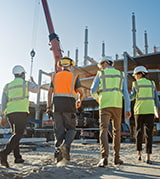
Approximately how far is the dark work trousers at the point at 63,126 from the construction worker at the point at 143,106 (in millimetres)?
1295

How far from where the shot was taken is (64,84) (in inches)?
151

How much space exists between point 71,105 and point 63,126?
0.38m

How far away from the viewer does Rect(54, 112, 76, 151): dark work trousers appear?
3676 mm

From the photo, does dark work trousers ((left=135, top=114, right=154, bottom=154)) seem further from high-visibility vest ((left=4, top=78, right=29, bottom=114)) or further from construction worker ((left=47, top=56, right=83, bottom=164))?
high-visibility vest ((left=4, top=78, right=29, bottom=114))

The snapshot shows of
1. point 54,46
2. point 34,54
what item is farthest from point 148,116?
point 34,54

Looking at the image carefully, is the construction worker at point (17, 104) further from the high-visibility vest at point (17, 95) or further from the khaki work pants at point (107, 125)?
the khaki work pants at point (107, 125)

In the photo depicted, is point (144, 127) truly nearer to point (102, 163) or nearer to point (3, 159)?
point (102, 163)

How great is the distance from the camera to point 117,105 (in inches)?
143

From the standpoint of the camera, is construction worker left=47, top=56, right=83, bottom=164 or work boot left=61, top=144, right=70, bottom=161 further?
construction worker left=47, top=56, right=83, bottom=164

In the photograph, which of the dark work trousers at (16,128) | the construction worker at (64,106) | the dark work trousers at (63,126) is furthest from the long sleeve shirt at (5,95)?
the dark work trousers at (63,126)

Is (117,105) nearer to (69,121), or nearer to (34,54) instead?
(69,121)

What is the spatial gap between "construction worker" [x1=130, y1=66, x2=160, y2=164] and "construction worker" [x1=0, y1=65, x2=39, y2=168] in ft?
6.49

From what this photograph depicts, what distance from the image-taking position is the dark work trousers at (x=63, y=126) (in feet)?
12.1

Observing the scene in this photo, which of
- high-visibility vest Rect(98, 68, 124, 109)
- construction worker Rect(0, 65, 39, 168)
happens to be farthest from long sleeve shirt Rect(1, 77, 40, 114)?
high-visibility vest Rect(98, 68, 124, 109)
